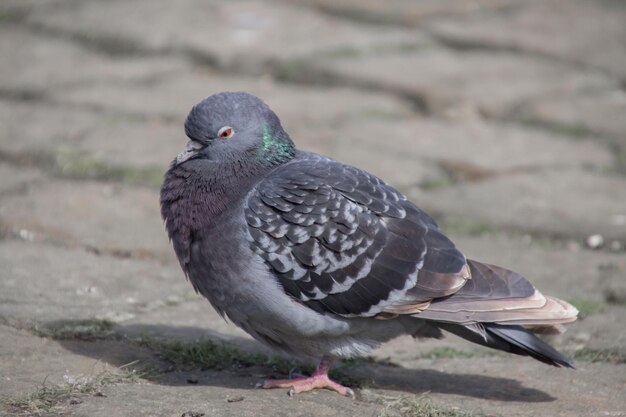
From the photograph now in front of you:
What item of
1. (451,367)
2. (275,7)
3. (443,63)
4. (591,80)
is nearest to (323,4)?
(275,7)

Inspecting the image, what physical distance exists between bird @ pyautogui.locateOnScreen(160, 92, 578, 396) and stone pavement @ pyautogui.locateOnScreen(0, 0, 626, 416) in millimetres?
217

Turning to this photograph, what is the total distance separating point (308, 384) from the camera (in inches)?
143

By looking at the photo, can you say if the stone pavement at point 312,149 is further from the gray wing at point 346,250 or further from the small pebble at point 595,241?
the gray wing at point 346,250

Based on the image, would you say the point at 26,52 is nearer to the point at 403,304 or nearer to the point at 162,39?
the point at 162,39

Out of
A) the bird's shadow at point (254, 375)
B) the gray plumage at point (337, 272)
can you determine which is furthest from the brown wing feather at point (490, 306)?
the bird's shadow at point (254, 375)

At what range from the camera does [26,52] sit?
7.84 m

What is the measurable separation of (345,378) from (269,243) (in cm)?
70

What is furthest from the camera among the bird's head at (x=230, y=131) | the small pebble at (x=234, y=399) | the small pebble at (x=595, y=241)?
the small pebble at (x=595, y=241)

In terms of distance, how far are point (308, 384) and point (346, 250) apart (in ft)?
1.74

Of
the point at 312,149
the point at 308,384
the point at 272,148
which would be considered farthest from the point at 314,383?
the point at 312,149

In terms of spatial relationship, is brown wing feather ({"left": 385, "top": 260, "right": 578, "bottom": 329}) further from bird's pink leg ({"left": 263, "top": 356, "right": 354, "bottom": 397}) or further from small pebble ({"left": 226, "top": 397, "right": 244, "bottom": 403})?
small pebble ({"left": 226, "top": 397, "right": 244, "bottom": 403})

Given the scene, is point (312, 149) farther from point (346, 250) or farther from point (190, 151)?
point (346, 250)

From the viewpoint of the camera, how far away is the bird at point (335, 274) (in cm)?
361

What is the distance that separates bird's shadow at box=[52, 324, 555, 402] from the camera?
363cm
